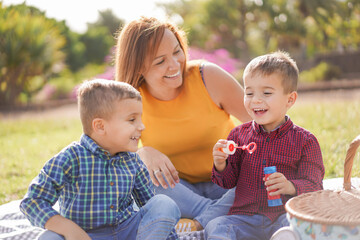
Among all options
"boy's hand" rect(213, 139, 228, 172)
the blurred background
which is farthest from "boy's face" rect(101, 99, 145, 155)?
the blurred background

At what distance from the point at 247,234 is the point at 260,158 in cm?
38

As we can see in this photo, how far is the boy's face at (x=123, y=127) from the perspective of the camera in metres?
2.01

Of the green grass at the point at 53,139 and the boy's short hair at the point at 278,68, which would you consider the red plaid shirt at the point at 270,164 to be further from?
the green grass at the point at 53,139

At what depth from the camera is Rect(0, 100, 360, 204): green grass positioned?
3.91m

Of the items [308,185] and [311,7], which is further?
[311,7]

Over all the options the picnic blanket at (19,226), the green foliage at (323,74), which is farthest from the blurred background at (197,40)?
the picnic blanket at (19,226)

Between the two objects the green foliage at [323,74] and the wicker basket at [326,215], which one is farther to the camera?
the green foliage at [323,74]

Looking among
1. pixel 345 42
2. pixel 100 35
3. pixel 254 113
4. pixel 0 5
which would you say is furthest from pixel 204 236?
pixel 100 35

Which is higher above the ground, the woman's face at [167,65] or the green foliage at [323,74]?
the woman's face at [167,65]

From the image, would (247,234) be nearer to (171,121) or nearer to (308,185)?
(308,185)

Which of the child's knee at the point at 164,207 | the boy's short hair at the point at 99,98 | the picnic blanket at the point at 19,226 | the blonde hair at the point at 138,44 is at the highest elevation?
the blonde hair at the point at 138,44

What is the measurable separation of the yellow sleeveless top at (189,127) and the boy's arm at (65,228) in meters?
1.13

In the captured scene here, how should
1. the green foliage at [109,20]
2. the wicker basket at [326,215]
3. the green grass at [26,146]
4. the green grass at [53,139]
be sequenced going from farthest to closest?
the green foliage at [109,20] → the green grass at [26,146] → the green grass at [53,139] → the wicker basket at [326,215]

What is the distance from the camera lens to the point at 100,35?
73.4ft
